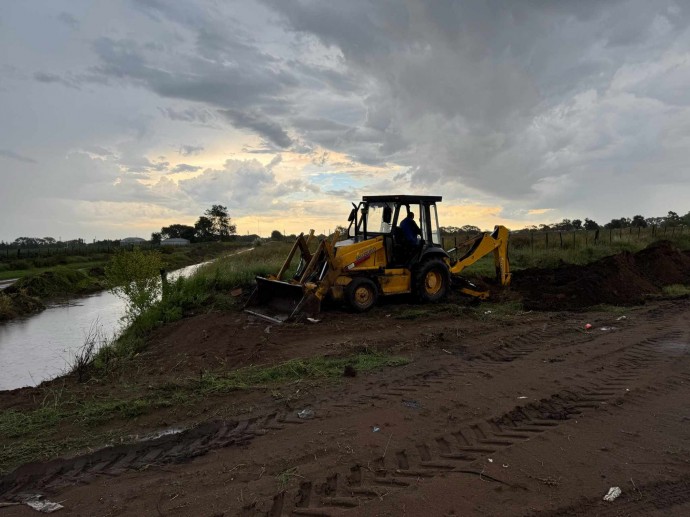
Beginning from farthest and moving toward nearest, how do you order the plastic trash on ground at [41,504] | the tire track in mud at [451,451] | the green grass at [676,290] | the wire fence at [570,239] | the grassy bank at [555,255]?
the wire fence at [570,239] → the grassy bank at [555,255] → the green grass at [676,290] → the plastic trash on ground at [41,504] → the tire track in mud at [451,451]

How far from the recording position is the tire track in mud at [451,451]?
3718 millimetres

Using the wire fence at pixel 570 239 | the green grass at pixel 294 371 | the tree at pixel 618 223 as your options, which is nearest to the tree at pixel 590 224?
the tree at pixel 618 223

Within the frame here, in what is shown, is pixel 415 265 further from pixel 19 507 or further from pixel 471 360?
pixel 19 507

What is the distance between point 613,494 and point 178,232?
92190mm

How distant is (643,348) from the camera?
781 cm

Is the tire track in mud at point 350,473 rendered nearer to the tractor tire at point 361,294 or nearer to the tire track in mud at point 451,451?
the tire track in mud at point 451,451

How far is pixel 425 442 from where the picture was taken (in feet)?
15.1

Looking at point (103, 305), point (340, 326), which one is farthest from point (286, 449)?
point (103, 305)

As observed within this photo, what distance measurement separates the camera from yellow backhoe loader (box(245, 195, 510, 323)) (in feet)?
35.7

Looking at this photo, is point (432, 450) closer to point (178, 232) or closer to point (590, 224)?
point (590, 224)

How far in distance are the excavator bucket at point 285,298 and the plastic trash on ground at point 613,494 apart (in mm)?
7194

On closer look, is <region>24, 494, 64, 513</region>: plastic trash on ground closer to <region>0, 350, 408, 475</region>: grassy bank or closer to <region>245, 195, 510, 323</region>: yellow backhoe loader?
<region>0, 350, 408, 475</region>: grassy bank

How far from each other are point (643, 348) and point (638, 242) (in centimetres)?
2430

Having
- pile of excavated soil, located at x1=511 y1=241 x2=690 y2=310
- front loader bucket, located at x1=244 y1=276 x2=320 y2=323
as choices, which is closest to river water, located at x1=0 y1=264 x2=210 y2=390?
front loader bucket, located at x1=244 y1=276 x2=320 y2=323
